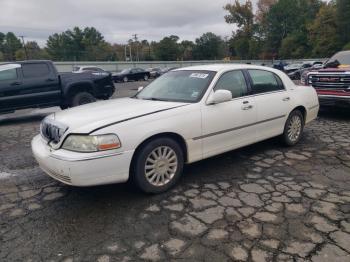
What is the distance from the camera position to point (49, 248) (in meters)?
2.81

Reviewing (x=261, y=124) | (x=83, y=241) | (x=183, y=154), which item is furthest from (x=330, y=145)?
(x=83, y=241)

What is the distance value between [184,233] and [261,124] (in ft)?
8.07

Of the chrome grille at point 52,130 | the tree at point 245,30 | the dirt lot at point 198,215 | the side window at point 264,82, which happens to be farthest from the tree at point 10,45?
the dirt lot at point 198,215

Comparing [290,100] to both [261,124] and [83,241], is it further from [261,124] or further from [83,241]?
[83,241]

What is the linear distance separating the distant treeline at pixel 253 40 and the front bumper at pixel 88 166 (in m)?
63.6

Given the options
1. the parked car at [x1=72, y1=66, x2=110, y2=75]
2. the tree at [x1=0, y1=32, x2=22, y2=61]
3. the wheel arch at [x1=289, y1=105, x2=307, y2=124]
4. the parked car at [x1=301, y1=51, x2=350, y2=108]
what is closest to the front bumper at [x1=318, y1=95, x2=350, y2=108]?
the parked car at [x1=301, y1=51, x2=350, y2=108]

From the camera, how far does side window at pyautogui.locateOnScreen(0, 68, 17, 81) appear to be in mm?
8547

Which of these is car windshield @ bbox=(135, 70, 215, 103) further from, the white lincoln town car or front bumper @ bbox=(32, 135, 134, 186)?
front bumper @ bbox=(32, 135, 134, 186)

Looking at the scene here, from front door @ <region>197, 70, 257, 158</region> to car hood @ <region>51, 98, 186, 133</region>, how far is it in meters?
0.48

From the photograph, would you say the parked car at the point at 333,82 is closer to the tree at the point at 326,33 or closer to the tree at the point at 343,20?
the tree at the point at 326,33

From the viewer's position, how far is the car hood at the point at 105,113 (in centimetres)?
342

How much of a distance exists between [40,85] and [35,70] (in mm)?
461

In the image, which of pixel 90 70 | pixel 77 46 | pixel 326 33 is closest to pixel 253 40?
pixel 326 33

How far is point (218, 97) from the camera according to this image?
4.07 meters
